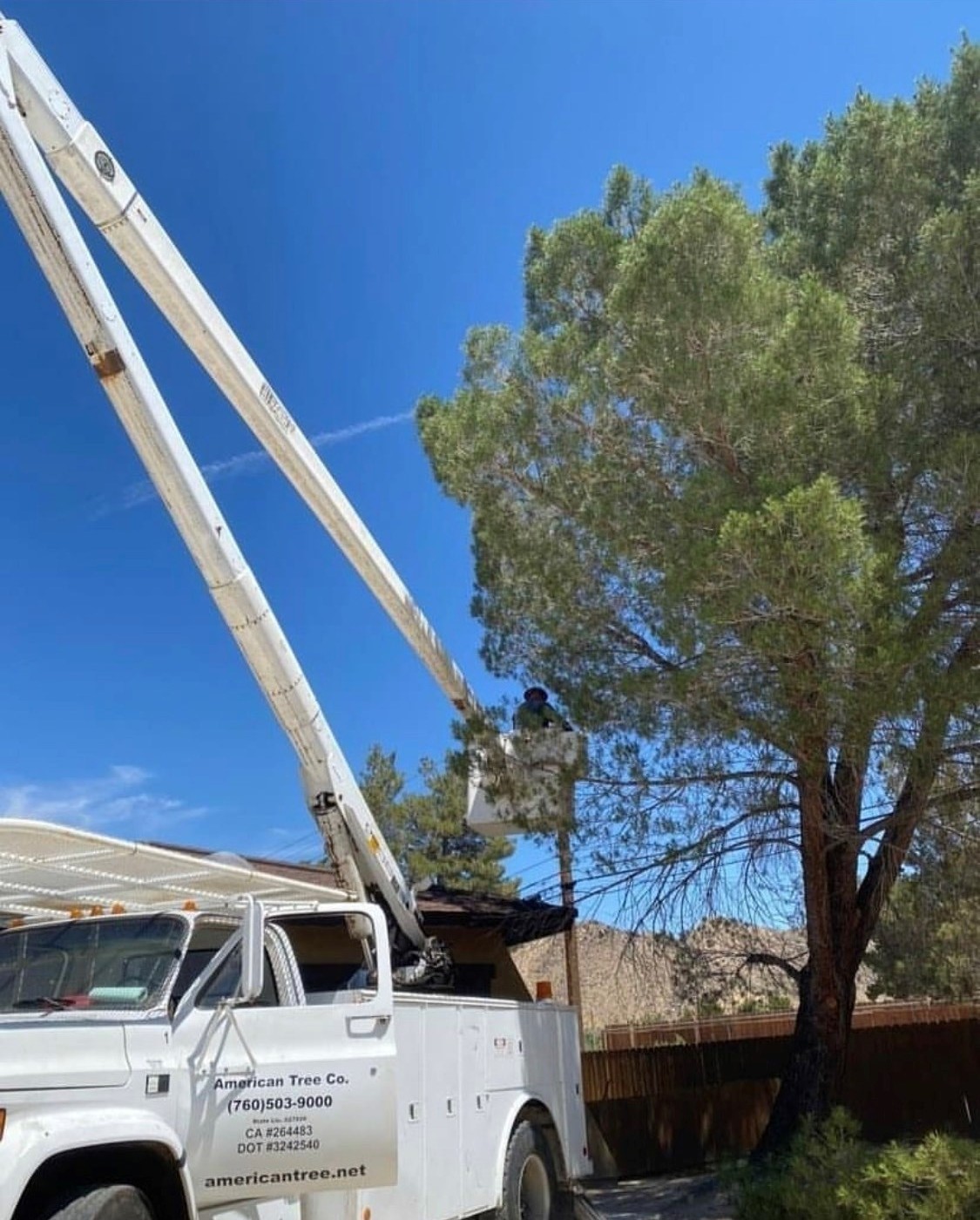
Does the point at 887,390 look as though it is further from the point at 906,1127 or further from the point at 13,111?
the point at 906,1127

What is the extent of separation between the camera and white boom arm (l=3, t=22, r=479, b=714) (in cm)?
819

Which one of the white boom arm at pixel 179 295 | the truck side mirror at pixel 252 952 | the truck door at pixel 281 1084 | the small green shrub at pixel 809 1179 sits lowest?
the small green shrub at pixel 809 1179

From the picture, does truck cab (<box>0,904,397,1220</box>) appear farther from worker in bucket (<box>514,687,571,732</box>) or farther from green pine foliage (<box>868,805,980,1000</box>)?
green pine foliage (<box>868,805,980,1000</box>)

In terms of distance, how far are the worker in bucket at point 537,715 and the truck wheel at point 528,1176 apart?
4.42 meters

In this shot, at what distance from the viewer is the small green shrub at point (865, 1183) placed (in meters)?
A: 8.06

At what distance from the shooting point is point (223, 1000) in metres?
5.50

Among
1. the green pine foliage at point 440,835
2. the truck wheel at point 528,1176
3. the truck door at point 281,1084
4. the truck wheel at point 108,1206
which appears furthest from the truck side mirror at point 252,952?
the green pine foliage at point 440,835

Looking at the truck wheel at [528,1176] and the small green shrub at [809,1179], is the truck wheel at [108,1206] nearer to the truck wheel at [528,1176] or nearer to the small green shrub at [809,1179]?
the truck wheel at [528,1176]

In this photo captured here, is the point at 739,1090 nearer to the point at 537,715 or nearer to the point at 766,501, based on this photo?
the point at 537,715

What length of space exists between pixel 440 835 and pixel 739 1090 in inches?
735

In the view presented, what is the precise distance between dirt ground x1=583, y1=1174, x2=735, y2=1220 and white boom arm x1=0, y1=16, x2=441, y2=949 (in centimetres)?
453

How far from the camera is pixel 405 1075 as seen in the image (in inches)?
263

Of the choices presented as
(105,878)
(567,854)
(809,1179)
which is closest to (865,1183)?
(809,1179)

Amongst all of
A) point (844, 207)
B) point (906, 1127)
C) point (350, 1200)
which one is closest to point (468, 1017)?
point (350, 1200)
